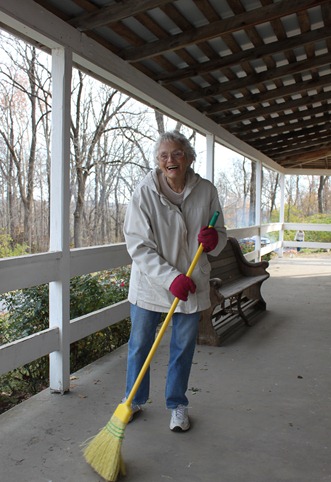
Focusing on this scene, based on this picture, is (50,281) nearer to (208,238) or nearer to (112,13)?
(208,238)

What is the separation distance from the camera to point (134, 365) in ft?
9.43

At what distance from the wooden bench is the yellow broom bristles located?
7.30ft

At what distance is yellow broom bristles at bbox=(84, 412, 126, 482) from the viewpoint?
232cm

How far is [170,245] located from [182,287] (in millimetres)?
313

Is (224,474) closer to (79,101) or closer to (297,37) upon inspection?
(297,37)

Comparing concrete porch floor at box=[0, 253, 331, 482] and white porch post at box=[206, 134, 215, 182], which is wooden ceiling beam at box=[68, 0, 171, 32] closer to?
concrete porch floor at box=[0, 253, 331, 482]

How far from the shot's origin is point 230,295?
479 cm

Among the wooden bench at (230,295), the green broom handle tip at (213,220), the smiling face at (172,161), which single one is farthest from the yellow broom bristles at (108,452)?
the wooden bench at (230,295)

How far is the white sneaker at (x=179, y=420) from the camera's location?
2881mm

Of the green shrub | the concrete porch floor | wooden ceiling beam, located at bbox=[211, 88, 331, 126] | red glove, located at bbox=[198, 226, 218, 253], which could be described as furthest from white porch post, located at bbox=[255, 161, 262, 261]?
red glove, located at bbox=[198, 226, 218, 253]

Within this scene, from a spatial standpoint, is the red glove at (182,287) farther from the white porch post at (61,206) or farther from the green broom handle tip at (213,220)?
the white porch post at (61,206)

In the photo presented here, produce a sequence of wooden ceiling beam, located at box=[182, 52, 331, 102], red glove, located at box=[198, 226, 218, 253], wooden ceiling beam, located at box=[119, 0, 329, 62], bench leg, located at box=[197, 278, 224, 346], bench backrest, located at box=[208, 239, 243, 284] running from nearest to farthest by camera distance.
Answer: red glove, located at box=[198, 226, 218, 253] < wooden ceiling beam, located at box=[119, 0, 329, 62] < bench leg, located at box=[197, 278, 224, 346] < bench backrest, located at box=[208, 239, 243, 284] < wooden ceiling beam, located at box=[182, 52, 331, 102]

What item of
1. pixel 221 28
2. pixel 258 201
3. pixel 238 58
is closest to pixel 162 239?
pixel 221 28

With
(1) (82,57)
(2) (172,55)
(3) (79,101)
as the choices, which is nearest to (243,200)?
(3) (79,101)
